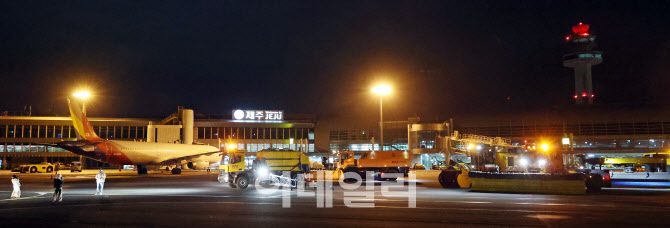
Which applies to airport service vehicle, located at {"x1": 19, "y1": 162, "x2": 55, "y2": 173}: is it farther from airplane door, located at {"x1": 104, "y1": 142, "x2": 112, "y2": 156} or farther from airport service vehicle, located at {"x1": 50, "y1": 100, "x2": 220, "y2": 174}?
airplane door, located at {"x1": 104, "y1": 142, "x2": 112, "y2": 156}

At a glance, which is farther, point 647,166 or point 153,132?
point 153,132

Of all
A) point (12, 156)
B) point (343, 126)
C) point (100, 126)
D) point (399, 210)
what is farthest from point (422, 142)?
point (12, 156)

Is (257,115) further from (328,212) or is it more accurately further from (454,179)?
(328,212)

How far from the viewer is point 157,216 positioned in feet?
49.4

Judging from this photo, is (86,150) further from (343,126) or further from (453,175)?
(343,126)

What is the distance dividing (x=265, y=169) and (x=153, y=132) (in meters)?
57.8

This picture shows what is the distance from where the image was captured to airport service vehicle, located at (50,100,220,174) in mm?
47041

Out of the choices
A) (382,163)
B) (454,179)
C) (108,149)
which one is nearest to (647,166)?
(382,163)

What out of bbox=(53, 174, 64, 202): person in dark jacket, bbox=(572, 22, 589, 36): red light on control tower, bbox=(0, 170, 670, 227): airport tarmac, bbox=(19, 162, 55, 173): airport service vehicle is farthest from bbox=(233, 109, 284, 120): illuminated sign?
bbox=(572, 22, 589, 36): red light on control tower

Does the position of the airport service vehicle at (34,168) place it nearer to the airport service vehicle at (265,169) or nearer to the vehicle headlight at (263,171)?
the airport service vehicle at (265,169)

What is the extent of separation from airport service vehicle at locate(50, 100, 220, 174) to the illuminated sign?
89.6ft

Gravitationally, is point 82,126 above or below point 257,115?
below

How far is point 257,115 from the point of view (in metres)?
84.1

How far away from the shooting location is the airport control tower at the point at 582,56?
13038cm
